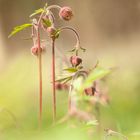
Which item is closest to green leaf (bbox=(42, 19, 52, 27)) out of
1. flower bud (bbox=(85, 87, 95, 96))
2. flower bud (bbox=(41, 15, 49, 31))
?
flower bud (bbox=(41, 15, 49, 31))

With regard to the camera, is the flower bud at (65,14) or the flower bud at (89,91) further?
the flower bud at (65,14)

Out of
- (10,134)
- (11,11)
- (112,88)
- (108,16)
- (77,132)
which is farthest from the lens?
(11,11)

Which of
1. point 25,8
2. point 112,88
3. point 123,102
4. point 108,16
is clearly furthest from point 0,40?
point 123,102

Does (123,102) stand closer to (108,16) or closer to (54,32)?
(54,32)

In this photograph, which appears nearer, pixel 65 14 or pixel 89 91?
pixel 89 91

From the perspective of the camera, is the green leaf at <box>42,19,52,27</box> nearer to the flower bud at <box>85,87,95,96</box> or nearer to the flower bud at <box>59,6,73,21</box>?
the flower bud at <box>59,6,73,21</box>

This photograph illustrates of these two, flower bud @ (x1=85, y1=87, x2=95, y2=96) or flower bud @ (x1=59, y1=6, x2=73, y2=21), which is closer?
flower bud @ (x1=85, y1=87, x2=95, y2=96)

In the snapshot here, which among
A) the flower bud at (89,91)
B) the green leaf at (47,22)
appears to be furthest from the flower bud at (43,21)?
the flower bud at (89,91)

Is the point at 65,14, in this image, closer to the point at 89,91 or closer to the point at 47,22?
the point at 47,22

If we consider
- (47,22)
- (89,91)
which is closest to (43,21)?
(47,22)

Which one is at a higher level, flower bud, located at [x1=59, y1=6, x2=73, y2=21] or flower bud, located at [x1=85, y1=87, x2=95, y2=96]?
flower bud, located at [x1=59, y1=6, x2=73, y2=21]

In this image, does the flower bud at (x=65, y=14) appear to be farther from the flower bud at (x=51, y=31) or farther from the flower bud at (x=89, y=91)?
the flower bud at (x=89, y=91)
